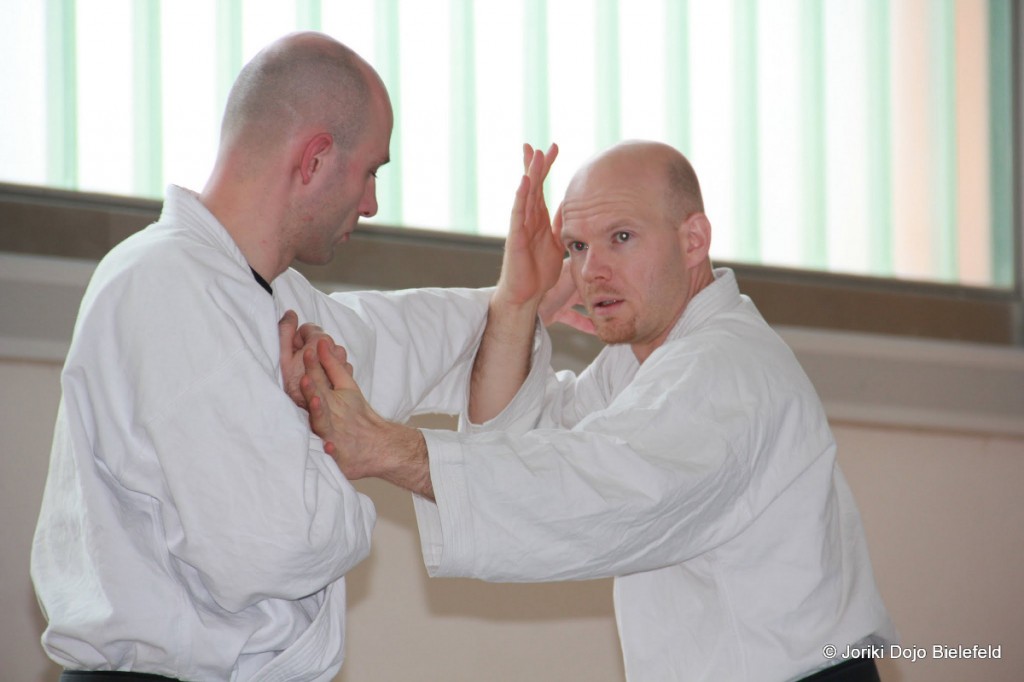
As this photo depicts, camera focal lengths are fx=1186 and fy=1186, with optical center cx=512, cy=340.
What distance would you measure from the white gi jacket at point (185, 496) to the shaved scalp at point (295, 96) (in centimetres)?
25

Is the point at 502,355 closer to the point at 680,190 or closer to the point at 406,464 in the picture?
the point at 680,190

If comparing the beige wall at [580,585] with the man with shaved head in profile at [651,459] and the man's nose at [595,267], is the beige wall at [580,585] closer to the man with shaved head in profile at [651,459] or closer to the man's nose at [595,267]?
the man with shaved head in profile at [651,459]

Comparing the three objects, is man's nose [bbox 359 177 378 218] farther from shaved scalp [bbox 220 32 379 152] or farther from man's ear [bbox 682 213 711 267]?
man's ear [bbox 682 213 711 267]

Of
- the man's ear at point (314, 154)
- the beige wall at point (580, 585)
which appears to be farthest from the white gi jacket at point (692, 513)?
the beige wall at point (580, 585)

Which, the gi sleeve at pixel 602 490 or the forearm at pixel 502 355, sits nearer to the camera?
the gi sleeve at pixel 602 490

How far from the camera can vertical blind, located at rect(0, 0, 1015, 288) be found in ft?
10.9

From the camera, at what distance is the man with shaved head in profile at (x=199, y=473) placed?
67.6 inches

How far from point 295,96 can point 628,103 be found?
2.00 m

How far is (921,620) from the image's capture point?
3760mm

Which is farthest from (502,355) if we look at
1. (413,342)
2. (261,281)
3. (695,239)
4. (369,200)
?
(261,281)

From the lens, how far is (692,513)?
209cm

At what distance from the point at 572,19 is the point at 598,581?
1763 mm

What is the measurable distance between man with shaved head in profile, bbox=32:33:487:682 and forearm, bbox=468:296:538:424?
74 cm

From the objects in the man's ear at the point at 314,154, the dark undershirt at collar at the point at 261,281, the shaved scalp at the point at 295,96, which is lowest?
the dark undershirt at collar at the point at 261,281
